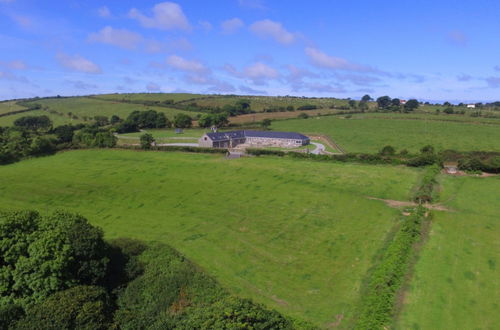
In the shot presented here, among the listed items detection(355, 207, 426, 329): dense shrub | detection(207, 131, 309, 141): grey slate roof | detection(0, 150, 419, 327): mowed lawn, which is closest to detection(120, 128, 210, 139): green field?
detection(207, 131, 309, 141): grey slate roof

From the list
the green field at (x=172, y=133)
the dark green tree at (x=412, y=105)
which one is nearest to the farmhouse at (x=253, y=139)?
the green field at (x=172, y=133)

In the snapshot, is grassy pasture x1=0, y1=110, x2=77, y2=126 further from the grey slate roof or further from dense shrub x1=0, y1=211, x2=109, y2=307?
dense shrub x1=0, y1=211, x2=109, y2=307

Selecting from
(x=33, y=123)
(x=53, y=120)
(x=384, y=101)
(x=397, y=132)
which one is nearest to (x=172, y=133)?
(x=33, y=123)

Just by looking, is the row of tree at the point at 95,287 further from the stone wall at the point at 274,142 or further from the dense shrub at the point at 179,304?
the stone wall at the point at 274,142

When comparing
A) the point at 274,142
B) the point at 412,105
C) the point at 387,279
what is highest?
the point at 412,105

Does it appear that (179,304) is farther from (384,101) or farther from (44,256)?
(384,101)

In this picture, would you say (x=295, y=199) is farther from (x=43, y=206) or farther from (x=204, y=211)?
(x=43, y=206)
